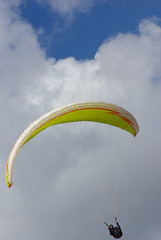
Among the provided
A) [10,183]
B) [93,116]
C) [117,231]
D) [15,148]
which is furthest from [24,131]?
[117,231]

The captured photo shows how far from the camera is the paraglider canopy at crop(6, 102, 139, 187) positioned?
989 inches

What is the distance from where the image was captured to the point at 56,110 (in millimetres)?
27125

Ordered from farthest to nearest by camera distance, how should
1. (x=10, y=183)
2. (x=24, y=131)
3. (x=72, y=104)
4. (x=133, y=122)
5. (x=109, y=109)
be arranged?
(x=133, y=122) → (x=109, y=109) → (x=72, y=104) → (x=24, y=131) → (x=10, y=183)

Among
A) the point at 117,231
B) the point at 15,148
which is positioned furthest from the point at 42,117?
the point at 117,231

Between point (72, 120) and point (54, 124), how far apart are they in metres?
1.81

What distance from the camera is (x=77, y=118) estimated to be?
29.6 metres

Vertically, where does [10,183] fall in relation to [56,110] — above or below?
below

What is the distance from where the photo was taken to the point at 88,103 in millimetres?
28328

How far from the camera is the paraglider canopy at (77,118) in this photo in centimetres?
2512

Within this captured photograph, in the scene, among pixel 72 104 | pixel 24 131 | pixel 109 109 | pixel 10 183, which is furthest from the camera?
pixel 109 109

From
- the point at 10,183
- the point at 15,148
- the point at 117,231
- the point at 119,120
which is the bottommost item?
the point at 117,231

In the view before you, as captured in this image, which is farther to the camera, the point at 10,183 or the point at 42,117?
the point at 42,117

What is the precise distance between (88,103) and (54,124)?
10.6ft

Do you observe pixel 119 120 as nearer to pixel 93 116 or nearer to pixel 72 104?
pixel 93 116
